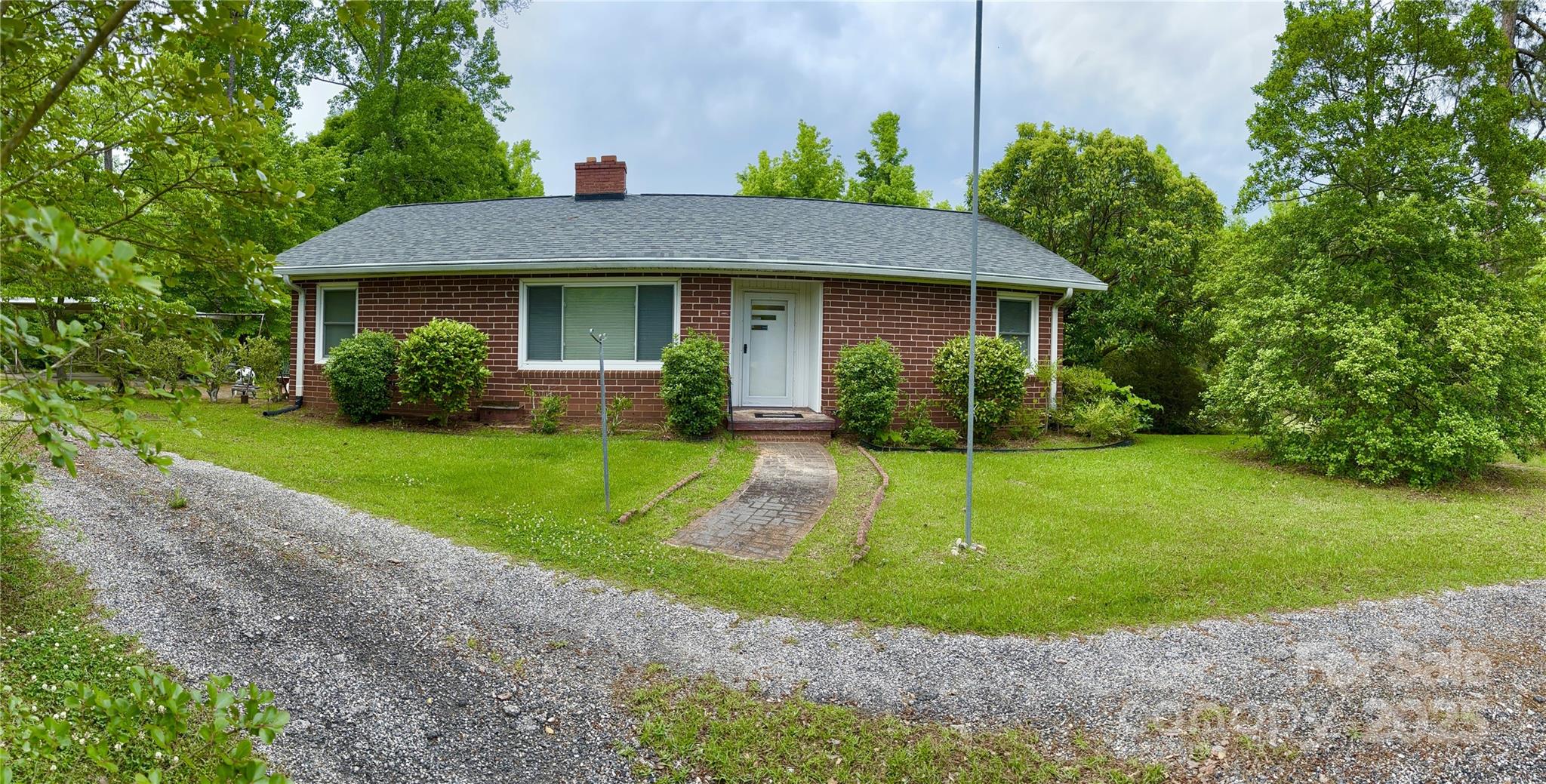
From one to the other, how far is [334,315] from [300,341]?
3.01 feet

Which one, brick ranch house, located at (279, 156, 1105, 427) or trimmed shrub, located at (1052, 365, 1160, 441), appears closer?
brick ranch house, located at (279, 156, 1105, 427)

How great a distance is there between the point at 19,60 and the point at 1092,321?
16095mm

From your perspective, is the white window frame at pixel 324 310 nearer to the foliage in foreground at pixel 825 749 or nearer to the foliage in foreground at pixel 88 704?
the foliage in foreground at pixel 88 704

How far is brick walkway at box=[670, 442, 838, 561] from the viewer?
6.11 meters

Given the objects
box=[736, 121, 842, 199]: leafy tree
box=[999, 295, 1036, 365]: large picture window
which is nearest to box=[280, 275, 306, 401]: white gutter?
box=[999, 295, 1036, 365]: large picture window

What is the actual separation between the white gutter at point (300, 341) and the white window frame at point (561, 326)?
4.37 metres

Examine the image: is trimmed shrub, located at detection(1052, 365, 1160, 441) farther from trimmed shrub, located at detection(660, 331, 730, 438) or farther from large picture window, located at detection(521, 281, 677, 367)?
large picture window, located at detection(521, 281, 677, 367)

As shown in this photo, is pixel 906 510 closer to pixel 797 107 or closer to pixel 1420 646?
pixel 1420 646

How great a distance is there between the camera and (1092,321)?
1537 centimetres

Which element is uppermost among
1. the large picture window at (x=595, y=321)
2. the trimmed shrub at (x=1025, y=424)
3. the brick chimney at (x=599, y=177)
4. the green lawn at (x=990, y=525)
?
the brick chimney at (x=599, y=177)

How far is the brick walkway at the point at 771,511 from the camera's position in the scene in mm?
6109

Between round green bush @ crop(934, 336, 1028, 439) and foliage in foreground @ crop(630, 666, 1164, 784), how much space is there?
8.44 metres

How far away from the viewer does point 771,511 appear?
23.6 ft

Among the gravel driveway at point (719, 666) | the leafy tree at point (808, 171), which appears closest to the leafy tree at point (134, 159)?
the gravel driveway at point (719, 666)
